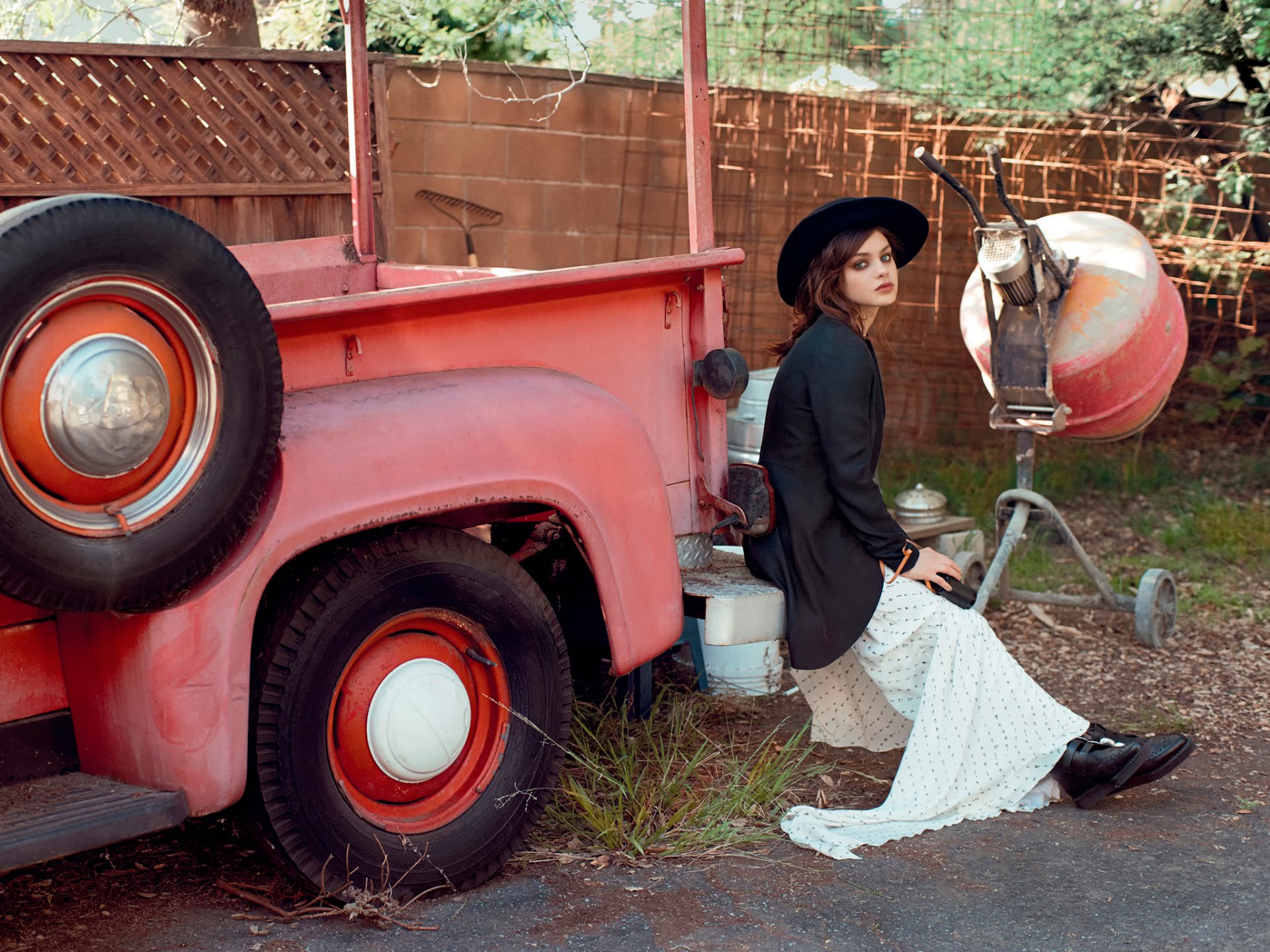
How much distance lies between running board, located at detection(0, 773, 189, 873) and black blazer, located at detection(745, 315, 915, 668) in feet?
5.39

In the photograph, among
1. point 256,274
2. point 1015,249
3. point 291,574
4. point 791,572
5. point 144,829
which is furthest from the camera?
point 1015,249

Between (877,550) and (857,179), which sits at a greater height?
(857,179)

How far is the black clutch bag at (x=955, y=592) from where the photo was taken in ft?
11.5

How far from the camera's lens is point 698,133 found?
3354 millimetres

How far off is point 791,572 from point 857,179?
3.94 metres

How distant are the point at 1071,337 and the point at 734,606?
1.98 meters

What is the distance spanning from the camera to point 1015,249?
4.34m

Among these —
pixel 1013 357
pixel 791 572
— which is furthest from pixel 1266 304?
pixel 791 572

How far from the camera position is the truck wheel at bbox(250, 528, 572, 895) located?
2516mm

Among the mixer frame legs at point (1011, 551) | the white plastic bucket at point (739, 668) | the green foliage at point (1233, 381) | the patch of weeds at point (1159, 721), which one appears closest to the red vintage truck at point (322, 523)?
the white plastic bucket at point (739, 668)

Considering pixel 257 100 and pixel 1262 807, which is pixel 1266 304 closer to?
pixel 1262 807

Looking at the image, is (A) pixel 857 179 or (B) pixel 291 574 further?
(A) pixel 857 179

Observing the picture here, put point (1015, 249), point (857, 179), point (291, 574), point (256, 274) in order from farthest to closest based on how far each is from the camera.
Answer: point (857, 179) < point (1015, 249) < point (256, 274) < point (291, 574)

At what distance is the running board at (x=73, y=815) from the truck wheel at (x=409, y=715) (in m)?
0.24
